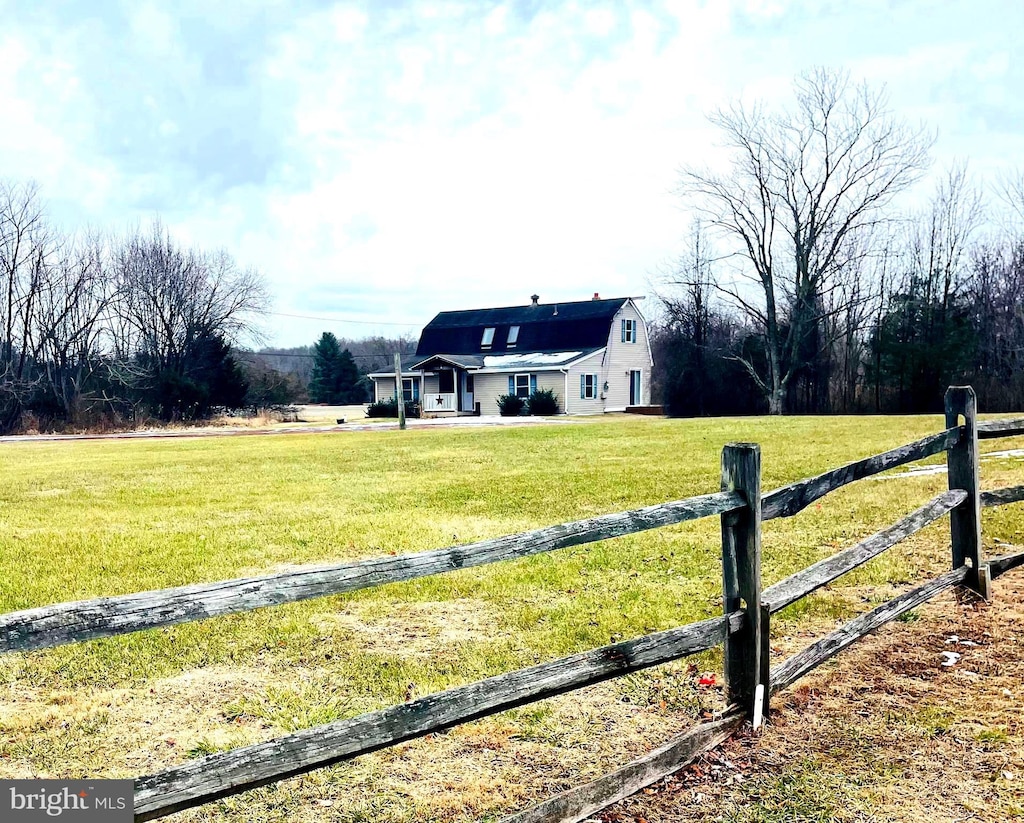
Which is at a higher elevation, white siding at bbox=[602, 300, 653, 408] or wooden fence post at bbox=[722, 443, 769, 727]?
white siding at bbox=[602, 300, 653, 408]

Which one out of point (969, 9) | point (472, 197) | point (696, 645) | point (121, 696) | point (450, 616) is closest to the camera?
point (696, 645)

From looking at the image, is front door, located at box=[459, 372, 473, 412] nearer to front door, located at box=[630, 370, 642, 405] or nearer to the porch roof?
the porch roof

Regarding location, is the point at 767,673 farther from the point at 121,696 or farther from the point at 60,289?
the point at 60,289

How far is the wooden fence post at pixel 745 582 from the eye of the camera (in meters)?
4.07

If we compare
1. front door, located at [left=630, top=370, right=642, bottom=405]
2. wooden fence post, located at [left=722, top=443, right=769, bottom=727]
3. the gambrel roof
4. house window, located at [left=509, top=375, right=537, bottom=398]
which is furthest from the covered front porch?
wooden fence post, located at [left=722, top=443, right=769, bottom=727]

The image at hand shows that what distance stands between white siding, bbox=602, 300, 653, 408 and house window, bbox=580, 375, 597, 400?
0.93 m

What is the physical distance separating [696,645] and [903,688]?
1.95 metres

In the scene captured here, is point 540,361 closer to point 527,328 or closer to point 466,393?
point 527,328

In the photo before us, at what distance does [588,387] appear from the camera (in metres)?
48.0

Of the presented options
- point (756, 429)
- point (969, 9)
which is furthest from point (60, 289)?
point (969, 9)

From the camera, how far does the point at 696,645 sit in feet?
12.9

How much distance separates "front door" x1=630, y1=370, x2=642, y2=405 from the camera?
5171 cm

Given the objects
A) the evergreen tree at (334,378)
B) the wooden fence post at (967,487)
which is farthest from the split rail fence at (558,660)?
the evergreen tree at (334,378)

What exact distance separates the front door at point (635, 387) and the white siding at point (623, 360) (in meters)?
0.35
